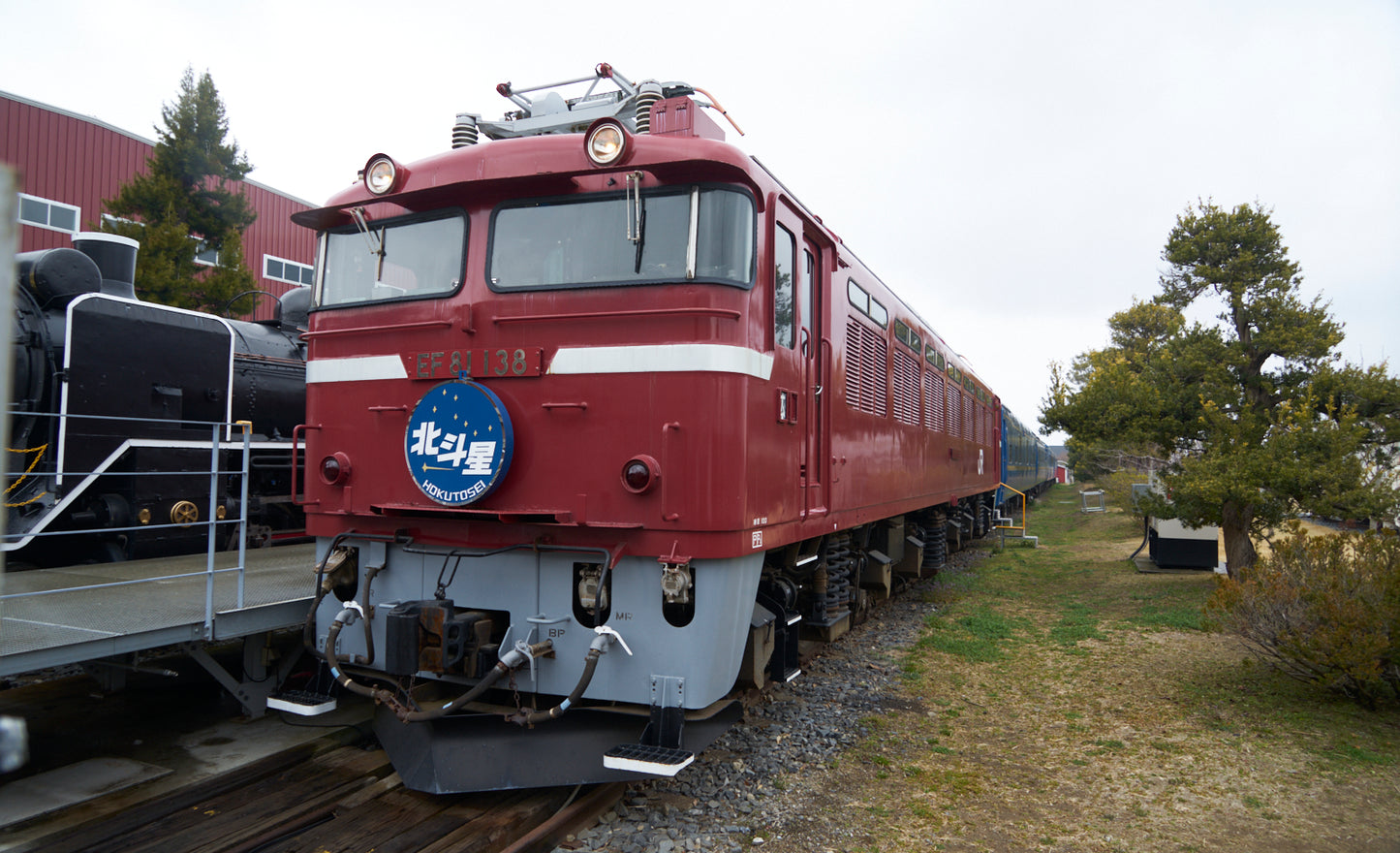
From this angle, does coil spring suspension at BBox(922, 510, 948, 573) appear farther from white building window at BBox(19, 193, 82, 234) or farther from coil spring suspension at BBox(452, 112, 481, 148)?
white building window at BBox(19, 193, 82, 234)

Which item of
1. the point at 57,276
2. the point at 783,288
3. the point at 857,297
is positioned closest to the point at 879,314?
the point at 857,297

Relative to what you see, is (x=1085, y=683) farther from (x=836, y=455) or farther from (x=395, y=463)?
(x=395, y=463)

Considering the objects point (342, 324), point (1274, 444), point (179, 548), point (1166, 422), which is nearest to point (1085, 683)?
point (1274, 444)

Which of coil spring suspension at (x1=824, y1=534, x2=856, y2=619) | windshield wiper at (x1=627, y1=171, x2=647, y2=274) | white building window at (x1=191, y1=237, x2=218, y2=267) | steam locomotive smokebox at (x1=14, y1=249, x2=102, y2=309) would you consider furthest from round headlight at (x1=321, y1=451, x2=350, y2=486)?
white building window at (x1=191, y1=237, x2=218, y2=267)

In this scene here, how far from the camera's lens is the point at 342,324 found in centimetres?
541

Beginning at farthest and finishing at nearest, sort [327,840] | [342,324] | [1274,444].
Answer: [1274,444] < [342,324] < [327,840]

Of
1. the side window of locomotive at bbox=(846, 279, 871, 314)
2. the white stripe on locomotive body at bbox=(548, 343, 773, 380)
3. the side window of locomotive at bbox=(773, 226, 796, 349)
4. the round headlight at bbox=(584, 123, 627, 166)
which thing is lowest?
the white stripe on locomotive body at bbox=(548, 343, 773, 380)

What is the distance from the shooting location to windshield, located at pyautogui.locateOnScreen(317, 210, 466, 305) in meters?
5.11

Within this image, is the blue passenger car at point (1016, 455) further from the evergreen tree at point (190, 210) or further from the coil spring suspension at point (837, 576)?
the evergreen tree at point (190, 210)

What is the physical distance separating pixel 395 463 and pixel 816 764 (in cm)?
326

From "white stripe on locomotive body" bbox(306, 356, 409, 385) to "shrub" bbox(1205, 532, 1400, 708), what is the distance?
6.91m

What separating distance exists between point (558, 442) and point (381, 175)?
6.87 feet

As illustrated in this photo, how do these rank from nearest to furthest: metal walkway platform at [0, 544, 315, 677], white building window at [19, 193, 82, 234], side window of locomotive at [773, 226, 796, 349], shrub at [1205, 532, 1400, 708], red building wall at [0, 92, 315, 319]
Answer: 1. metal walkway platform at [0, 544, 315, 677]
2. side window of locomotive at [773, 226, 796, 349]
3. shrub at [1205, 532, 1400, 708]
4. white building window at [19, 193, 82, 234]
5. red building wall at [0, 92, 315, 319]

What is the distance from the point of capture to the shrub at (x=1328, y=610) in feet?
20.8
